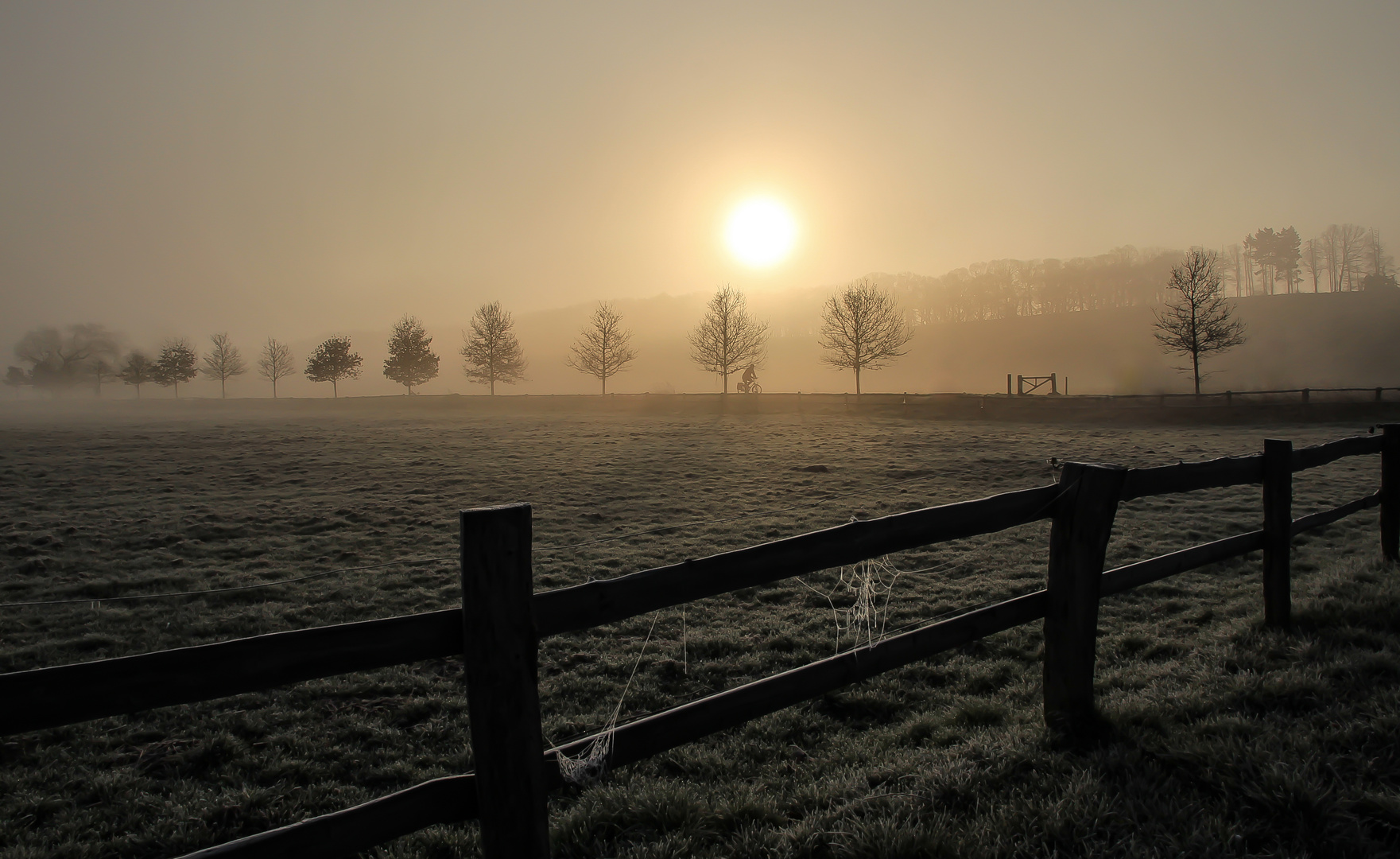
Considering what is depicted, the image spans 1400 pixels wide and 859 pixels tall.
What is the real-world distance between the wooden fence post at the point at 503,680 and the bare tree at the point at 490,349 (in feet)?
221

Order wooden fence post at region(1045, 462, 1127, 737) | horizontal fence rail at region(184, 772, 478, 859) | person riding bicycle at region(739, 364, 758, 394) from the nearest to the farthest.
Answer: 1. horizontal fence rail at region(184, 772, 478, 859)
2. wooden fence post at region(1045, 462, 1127, 737)
3. person riding bicycle at region(739, 364, 758, 394)

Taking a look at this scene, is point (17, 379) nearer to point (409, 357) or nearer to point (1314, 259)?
point (409, 357)

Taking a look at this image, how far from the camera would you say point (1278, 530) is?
5.19 m

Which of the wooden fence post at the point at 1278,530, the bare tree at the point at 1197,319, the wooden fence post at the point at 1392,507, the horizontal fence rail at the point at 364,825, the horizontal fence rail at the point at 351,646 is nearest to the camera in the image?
the horizontal fence rail at the point at 351,646

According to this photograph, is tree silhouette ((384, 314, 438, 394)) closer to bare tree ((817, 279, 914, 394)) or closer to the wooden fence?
bare tree ((817, 279, 914, 394))

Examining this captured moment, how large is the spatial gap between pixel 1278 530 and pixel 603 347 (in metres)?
61.5

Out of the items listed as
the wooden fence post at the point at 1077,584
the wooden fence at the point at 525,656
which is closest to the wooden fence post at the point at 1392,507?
the wooden fence at the point at 525,656

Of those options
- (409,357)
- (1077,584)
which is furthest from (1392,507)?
(409,357)

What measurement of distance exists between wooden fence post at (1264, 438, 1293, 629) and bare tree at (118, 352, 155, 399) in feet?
345

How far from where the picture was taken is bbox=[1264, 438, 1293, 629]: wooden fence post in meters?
5.13

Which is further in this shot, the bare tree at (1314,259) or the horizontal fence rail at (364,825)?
the bare tree at (1314,259)

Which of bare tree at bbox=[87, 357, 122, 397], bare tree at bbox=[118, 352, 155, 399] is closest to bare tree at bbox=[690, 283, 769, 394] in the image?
bare tree at bbox=[118, 352, 155, 399]

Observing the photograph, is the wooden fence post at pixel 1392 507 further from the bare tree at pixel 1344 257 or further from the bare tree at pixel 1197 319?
the bare tree at pixel 1344 257

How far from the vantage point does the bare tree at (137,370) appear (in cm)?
8300
